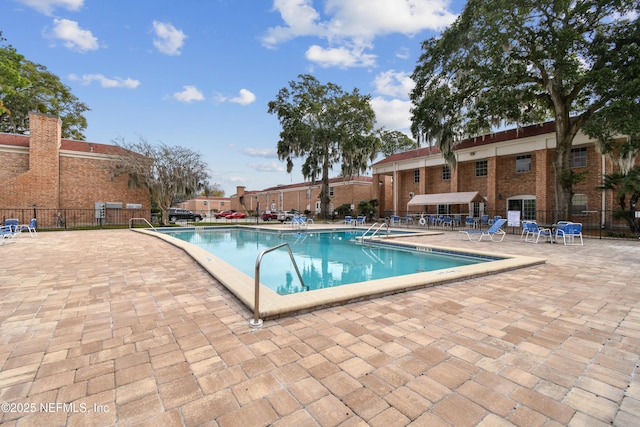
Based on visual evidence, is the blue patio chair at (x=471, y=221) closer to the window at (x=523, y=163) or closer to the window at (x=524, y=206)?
the window at (x=524, y=206)

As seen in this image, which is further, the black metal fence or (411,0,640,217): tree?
the black metal fence

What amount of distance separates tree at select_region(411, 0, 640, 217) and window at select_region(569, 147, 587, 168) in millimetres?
3087

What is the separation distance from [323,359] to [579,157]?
2182 cm

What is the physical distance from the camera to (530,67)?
1391cm

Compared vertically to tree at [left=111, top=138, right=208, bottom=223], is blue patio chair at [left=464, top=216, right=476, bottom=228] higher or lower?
lower

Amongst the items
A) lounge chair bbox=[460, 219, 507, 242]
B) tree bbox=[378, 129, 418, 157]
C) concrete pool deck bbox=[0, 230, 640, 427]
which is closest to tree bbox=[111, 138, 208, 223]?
concrete pool deck bbox=[0, 230, 640, 427]

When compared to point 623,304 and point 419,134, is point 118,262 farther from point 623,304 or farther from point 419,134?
point 419,134

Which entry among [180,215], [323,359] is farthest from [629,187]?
[180,215]

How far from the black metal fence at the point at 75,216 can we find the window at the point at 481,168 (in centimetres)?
2389

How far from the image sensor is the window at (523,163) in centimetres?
1916

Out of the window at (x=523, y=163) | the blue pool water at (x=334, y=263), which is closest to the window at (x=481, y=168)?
the window at (x=523, y=163)

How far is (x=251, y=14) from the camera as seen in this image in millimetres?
10758

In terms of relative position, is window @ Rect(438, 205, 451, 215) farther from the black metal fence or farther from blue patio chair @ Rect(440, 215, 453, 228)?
the black metal fence

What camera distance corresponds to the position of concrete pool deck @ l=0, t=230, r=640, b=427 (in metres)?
1.65
